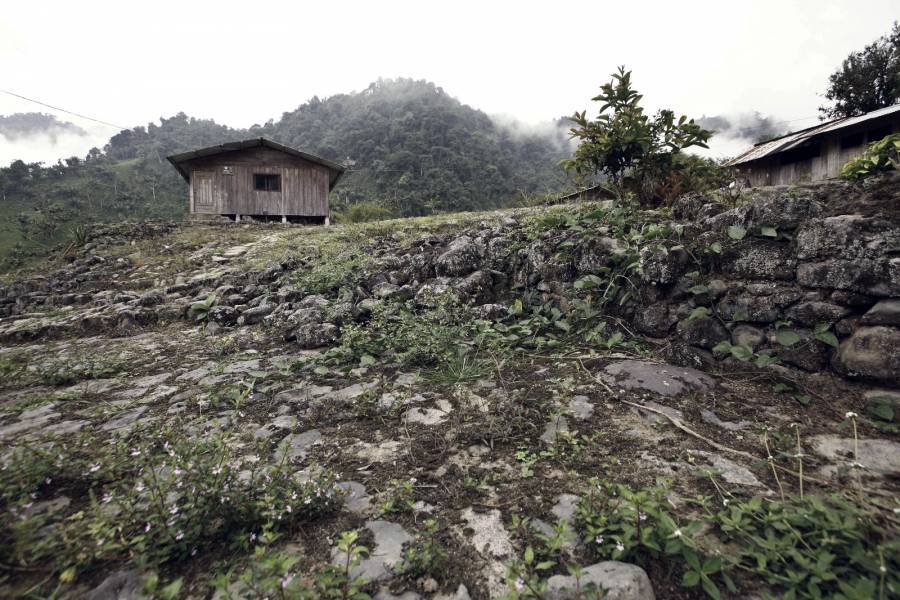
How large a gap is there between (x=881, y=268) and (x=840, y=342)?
52 centimetres

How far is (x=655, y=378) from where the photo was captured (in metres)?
2.86

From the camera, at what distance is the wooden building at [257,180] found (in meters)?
16.9

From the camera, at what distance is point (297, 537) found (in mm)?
1632

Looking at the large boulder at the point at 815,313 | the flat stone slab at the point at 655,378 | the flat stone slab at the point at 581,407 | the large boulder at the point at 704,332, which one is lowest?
the flat stone slab at the point at 581,407

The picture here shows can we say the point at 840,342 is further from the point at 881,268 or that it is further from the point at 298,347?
the point at 298,347

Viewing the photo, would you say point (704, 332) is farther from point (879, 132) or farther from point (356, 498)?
point (879, 132)

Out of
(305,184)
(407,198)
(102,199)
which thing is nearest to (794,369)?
(305,184)

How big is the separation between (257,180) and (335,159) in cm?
6212

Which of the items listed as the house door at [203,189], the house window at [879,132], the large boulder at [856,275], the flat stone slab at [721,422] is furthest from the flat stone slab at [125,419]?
the house window at [879,132]

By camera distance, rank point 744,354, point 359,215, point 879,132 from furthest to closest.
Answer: point 359,215 < point 879,132 < point 744,354

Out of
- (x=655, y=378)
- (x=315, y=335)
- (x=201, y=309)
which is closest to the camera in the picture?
(x=655, y=378)

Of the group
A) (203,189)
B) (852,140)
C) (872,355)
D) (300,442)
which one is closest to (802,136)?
(852,140)

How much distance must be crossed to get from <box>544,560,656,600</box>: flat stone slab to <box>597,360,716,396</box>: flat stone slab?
1.60 m

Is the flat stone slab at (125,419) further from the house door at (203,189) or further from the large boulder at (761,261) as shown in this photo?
the house door at (203,189)
